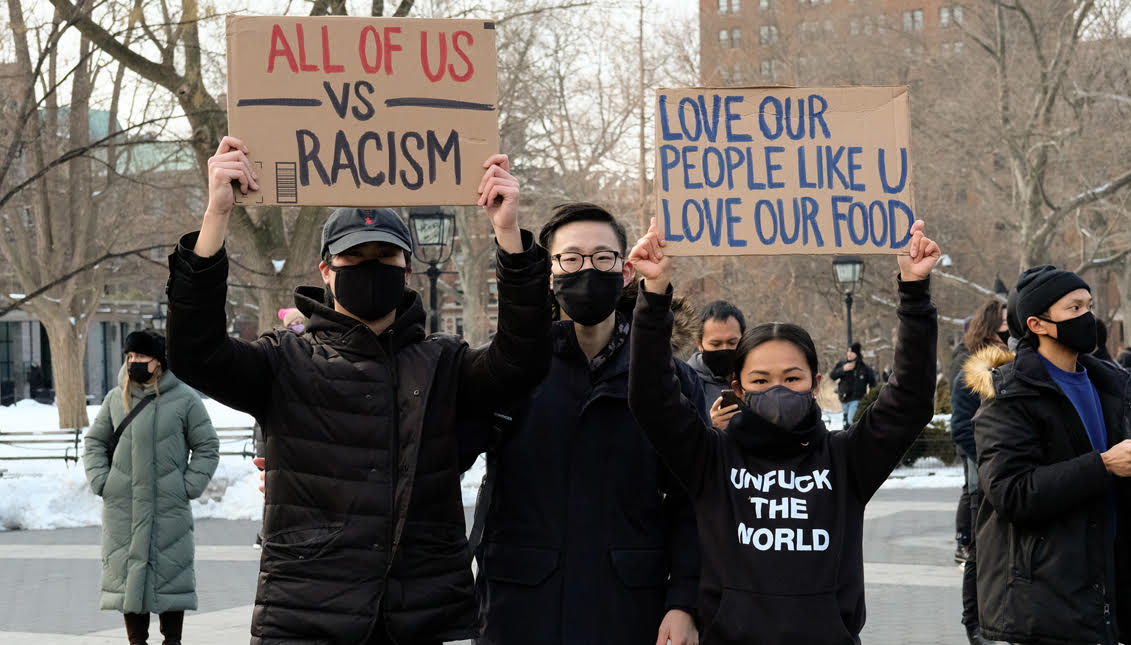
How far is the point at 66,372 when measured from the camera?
34812mm

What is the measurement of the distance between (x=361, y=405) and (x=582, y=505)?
0.67 meters

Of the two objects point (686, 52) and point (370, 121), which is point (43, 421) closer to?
point (686, 52)

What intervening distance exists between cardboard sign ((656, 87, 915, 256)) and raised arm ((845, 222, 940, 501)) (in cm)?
25

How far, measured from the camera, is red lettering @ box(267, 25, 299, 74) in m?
3.95

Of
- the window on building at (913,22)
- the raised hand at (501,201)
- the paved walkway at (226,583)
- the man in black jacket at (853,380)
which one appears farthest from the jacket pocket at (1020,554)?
the window on building at (913,22)

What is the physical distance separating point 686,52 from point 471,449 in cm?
3488

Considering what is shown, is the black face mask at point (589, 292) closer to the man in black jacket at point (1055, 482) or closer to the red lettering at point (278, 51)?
the red lettering at point (278, 51)

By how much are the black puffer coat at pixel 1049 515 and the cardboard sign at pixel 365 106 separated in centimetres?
233

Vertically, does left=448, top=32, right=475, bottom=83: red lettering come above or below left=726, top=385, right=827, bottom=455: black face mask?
above

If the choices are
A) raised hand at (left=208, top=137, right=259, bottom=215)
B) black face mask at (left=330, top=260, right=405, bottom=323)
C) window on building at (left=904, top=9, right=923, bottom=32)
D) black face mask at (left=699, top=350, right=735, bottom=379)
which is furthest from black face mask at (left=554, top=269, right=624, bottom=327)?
window on building at (left=904, top=9, right=923, bottom=32)

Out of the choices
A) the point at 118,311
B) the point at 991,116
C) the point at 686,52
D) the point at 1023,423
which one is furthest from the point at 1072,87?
the point at 118,311

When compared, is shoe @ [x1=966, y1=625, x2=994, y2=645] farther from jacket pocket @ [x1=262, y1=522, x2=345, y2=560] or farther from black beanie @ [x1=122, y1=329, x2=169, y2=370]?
jacket pocket @ [x1=262, y1=522, x2=345, y2=560]

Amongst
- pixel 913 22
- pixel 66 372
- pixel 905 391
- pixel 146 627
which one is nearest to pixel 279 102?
pixel 905 391

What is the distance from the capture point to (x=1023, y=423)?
5074 mm
